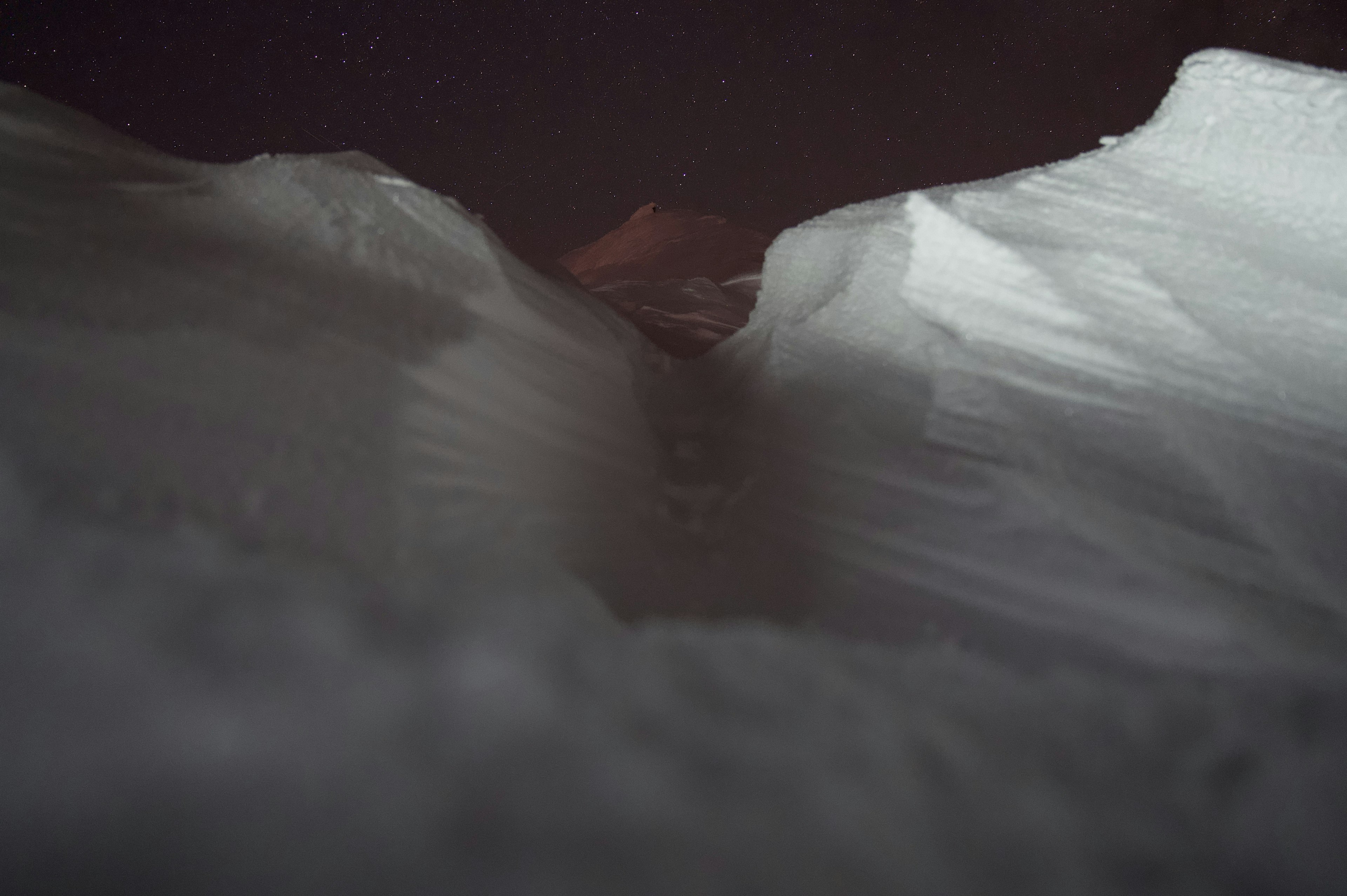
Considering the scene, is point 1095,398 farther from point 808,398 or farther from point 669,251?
point 669,251

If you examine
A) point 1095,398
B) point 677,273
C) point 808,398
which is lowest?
point 677,273

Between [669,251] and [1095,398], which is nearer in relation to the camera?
[1095,398]

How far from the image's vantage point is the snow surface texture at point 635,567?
0.75m

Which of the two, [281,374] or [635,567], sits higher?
[281,374]

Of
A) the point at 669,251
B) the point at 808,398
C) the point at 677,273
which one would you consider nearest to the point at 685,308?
the point at 808,398

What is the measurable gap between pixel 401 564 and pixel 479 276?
1021 millimetres

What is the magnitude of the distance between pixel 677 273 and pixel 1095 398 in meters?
6.24

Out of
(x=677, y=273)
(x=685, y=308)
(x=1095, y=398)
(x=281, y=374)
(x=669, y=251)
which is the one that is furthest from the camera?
(x=669, y=251)

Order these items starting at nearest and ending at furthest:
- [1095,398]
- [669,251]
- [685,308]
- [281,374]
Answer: [281,374] → [1095,398] → [685,308] → [669,251]

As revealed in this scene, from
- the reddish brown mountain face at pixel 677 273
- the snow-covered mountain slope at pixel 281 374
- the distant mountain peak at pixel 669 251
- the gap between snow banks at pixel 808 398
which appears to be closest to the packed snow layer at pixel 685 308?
the reddish brown mountain face at pixel 677 273

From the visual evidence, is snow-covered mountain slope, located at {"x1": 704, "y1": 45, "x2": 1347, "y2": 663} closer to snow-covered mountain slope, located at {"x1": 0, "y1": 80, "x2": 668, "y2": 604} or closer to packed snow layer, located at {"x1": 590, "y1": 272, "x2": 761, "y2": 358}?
snow-covered mountain slope, located at {"x1": 0, "y1": 80, "x2": 668, "y2": 604}

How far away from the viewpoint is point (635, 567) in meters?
1.16

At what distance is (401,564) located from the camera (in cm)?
96

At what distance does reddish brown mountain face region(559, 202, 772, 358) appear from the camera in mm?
3713
